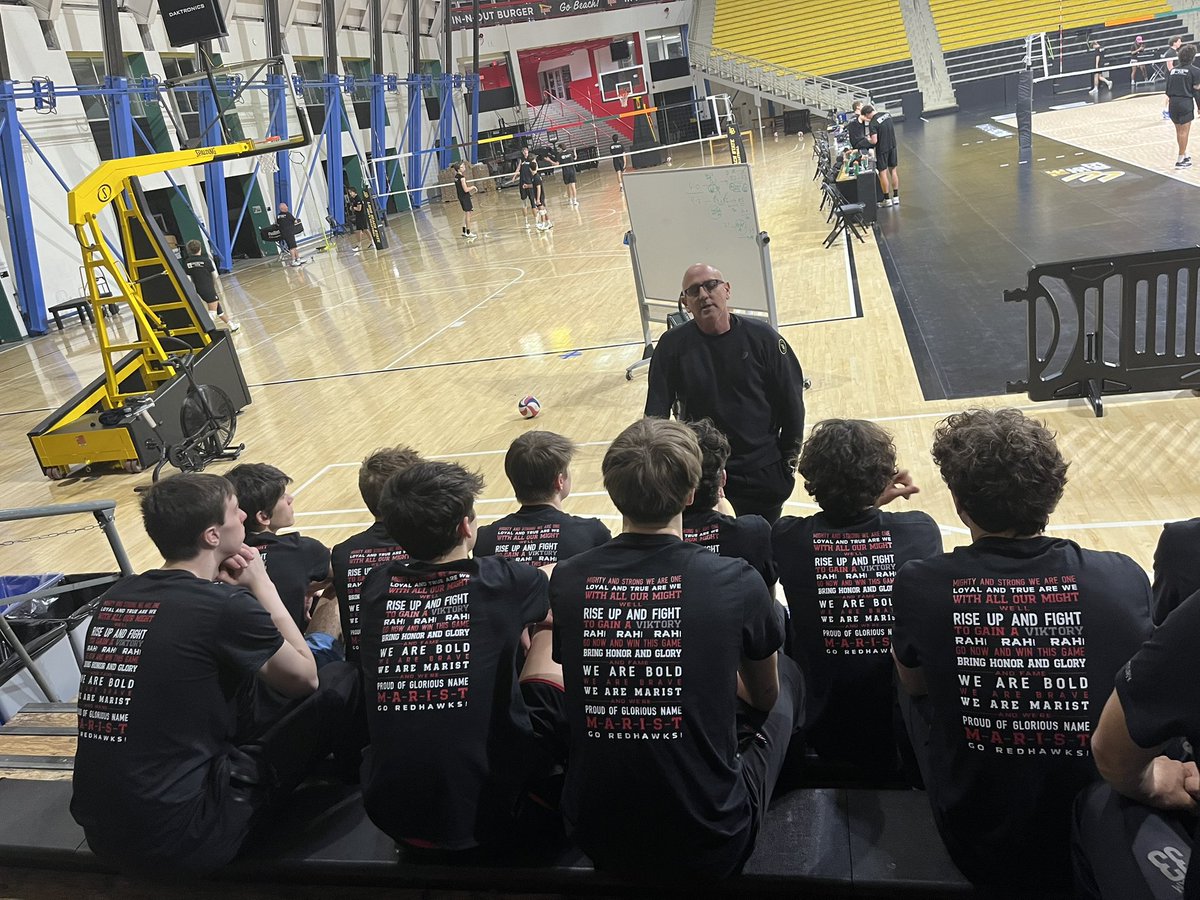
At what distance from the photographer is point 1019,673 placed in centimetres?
229

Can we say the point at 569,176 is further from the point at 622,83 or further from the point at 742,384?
the point at 742,384

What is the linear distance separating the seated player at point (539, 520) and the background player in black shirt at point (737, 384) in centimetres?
149

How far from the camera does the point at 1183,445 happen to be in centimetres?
610

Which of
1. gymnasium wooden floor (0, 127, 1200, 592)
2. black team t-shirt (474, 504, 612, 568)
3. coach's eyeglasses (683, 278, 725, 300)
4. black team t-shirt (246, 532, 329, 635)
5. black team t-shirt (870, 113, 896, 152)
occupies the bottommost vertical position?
gymnasium wooden floor (0, 127, 1200, 592)

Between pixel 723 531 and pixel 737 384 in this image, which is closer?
pixel 723 531

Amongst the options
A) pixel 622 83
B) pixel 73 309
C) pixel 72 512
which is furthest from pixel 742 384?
pixel 622 83

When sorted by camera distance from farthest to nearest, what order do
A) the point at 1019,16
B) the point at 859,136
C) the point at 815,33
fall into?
1. the point at 815,33
2. the point at 1019,16
3. the point at 859,136

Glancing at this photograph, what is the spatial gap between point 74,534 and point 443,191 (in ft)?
101

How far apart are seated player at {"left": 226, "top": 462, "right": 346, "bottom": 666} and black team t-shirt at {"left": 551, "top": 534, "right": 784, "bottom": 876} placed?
154 cm

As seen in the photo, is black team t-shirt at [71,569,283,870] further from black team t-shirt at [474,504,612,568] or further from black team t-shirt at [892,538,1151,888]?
black team t-shirt at [892,538,1151,888]

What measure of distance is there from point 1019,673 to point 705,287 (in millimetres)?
2951

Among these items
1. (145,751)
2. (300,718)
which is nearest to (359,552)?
(300,718)

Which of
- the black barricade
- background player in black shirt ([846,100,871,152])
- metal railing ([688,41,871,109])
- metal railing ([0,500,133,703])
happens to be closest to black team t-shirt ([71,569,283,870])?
metal railing ([0,500,133,703])

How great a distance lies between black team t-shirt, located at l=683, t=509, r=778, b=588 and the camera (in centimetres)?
328
